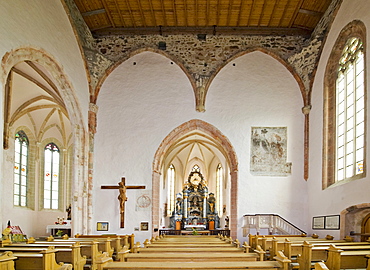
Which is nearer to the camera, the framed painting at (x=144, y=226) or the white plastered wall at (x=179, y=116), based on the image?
the framed painting at (x=144, y=226)

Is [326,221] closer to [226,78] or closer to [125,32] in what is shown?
[226,78]

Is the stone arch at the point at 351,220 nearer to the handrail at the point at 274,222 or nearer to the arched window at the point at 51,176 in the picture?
the handrail at the point at 274,222

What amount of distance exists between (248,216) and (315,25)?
8741 millimetres

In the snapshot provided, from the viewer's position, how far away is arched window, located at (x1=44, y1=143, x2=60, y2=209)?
25.6m

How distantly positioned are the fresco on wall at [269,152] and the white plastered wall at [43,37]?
24.5 ft

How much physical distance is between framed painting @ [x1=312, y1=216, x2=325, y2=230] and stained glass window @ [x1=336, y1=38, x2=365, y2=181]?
1.79m

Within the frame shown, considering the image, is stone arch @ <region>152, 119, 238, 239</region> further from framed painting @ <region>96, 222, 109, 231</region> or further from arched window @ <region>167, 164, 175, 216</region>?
arched window @ <region>167, 164, 175, 216</region>

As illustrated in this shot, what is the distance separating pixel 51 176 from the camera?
26.1m

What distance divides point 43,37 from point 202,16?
280 inches

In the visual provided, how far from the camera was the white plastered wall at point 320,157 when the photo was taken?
13648mm

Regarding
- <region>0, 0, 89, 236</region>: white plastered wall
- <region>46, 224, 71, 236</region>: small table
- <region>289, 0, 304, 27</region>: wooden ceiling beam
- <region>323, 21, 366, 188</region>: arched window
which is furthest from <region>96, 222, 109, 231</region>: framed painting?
<region>289, 0, 304, 27</region>: wooden ceiling beam

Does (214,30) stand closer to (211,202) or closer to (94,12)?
(94,12)

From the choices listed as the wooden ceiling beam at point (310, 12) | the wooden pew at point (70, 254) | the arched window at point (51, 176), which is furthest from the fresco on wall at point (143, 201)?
the wooden pew at point (70, 254)

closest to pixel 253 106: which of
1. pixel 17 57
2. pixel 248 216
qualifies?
pixel 248 216
